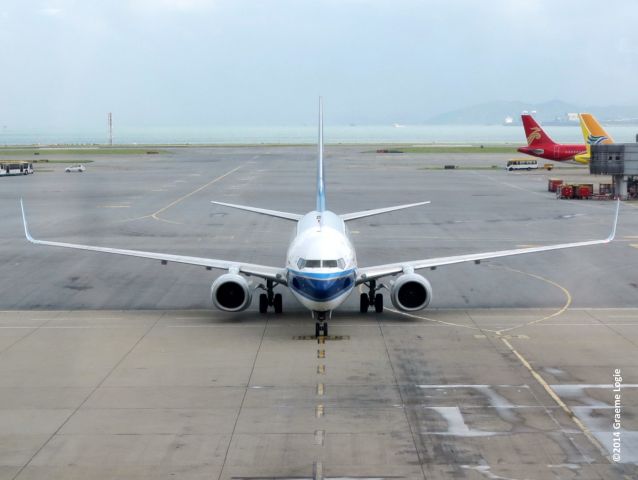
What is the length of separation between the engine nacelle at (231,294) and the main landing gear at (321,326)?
9.27 ft

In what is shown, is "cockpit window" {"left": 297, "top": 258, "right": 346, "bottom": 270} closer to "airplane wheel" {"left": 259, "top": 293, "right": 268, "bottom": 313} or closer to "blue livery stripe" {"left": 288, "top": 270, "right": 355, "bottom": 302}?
"blue livery stripe" {"left": 288, "top": 270, "right": 355, "bottom": 302}

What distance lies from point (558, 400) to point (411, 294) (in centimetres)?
987

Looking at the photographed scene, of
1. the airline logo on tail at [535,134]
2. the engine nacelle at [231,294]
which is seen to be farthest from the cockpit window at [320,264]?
the airline logo on tail at [535,134]

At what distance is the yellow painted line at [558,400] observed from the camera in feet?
63.5

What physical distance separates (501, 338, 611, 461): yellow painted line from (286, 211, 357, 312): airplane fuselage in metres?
5.63

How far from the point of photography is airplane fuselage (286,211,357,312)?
29125 millimetres

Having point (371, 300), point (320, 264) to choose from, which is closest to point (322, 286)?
point (320, 264)

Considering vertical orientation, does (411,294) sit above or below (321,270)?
below

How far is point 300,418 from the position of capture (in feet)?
70.0

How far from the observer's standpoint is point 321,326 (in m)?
30.5

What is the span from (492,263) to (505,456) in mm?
28162

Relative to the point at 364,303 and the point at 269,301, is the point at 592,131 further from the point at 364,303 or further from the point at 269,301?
the point at 269,301

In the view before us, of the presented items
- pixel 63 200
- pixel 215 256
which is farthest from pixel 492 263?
pixel 63 200

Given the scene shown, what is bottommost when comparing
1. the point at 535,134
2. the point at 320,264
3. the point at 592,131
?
the point at 320,264
